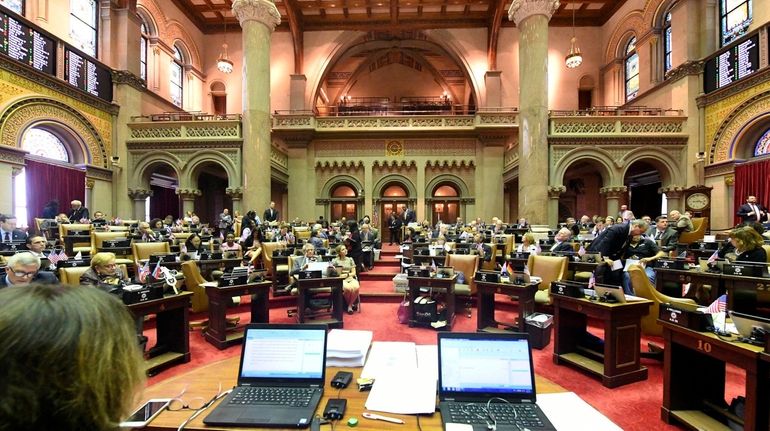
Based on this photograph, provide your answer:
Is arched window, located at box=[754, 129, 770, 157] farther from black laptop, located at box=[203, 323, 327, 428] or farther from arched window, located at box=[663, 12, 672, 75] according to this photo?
black laptop, located at box=[203, 323, 327, 428]

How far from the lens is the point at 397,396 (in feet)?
5.31

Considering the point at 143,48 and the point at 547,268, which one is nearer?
the point at 547,268

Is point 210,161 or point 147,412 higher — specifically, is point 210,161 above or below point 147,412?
above

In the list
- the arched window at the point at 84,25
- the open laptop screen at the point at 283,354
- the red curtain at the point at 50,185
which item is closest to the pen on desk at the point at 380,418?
the open laptop screen at the point at 283,354

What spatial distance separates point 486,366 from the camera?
5.48ft

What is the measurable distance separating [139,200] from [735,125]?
2096cm

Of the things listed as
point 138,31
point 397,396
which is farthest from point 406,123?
point 397,396

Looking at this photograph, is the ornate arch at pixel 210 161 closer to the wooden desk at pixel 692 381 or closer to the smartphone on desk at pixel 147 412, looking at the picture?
the smartphone on desk at pixel 147 412

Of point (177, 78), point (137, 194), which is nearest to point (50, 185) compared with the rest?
point (137, 194)

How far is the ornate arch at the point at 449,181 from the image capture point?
16.8m

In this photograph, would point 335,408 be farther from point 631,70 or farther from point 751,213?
point 631,70

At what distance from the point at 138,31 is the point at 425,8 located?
12707 mm

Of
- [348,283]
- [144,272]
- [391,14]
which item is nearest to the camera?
[144,272]

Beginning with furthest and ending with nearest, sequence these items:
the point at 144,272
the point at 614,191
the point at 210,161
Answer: the point at 210,161, the point at 614,191, the point at 144,272
